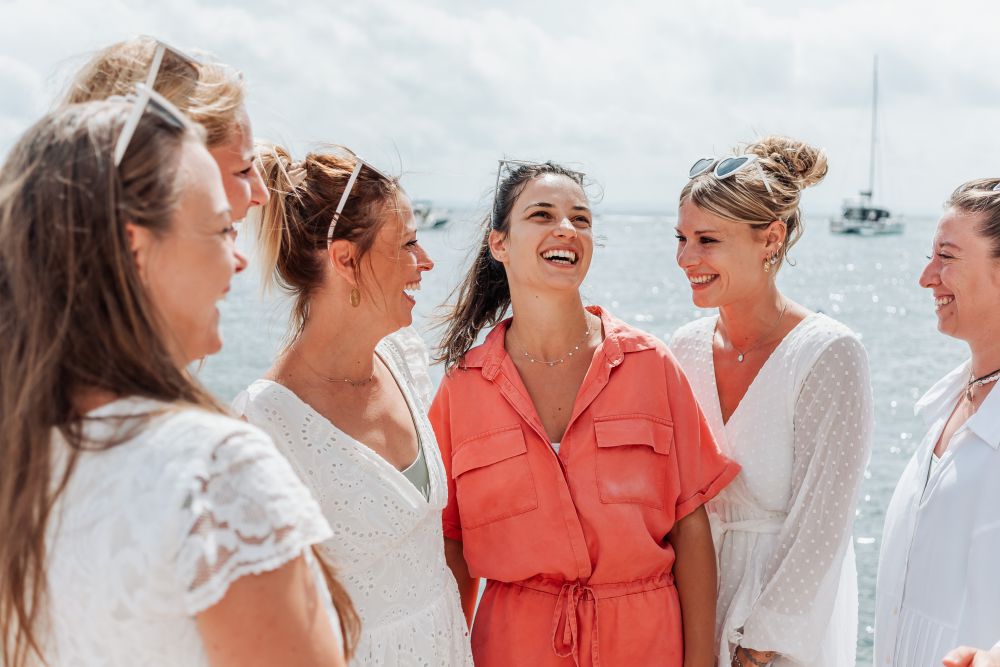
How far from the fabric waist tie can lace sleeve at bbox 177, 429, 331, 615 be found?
1.69 metres

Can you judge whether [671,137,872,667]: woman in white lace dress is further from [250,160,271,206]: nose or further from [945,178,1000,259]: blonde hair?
[250,160,271,206]: nose

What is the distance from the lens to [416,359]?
332cm

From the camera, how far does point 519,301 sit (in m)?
3.36

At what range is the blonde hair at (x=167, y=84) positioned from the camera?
2.16 metres

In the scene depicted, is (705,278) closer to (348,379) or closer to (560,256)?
(560,256)

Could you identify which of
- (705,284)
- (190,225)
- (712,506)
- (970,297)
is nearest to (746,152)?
(705,284)

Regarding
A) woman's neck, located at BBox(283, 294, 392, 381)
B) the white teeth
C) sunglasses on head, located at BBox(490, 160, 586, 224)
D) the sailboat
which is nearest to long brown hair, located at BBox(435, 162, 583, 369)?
sunglasses on head, located at BBox(490, 160, 586, 224)

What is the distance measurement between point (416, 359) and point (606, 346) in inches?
25.9

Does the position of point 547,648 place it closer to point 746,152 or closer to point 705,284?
point 705,284

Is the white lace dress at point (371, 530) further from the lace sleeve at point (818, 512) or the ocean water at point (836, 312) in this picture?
the lace sleeve at point (818, 512)

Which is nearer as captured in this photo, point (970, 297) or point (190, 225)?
point (190, 225)

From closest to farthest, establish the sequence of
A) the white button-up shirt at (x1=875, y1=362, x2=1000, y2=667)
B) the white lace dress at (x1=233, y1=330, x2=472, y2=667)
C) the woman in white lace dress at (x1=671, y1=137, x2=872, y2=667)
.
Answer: the white lace dress at (x1=233, y1=330, x2=472, y2=667), the white button-up shirt at (x1=875, y1=362, x2=1000, y2=667), the woman in white lace dress at (x1=671, y1=137, x2=872, y2=667)

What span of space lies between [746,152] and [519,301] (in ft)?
3.36

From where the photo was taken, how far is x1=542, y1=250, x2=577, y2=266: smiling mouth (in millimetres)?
3240
